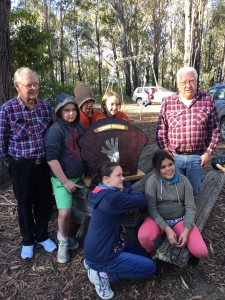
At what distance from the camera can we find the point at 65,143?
8.73 feet

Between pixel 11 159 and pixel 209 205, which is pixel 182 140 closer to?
pixel 209 205

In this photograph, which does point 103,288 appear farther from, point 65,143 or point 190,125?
point 190,125

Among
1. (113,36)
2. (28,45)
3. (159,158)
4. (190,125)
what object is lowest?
(159,158)

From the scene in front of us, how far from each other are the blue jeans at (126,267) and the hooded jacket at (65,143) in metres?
0.87

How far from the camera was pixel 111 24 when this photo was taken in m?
28.7

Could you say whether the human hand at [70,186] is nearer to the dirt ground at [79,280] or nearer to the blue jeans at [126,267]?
the blue jeans at [126,267]

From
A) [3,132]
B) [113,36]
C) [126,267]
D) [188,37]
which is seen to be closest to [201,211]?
[126,267]

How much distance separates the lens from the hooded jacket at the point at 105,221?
7.34ft

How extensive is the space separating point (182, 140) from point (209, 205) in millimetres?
817

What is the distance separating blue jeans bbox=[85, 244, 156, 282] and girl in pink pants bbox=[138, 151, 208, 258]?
0.72ft

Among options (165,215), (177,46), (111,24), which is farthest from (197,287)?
(177,46)

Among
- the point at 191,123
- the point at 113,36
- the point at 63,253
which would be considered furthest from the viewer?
the point at 113,36

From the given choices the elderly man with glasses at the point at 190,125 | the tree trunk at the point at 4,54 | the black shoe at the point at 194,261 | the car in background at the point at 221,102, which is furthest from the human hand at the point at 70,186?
the car in background at the point at 221,102

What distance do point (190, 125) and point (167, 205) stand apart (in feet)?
2.96
